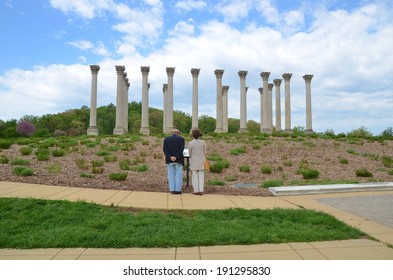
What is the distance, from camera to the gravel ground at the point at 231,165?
44.9ft

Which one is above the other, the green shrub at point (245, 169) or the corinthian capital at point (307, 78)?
the corinthian capital at point (307, 78)

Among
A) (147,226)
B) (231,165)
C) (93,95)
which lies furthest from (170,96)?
(147,226)

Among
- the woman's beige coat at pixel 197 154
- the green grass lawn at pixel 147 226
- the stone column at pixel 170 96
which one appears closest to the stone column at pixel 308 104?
the stone column at pixel 170 96

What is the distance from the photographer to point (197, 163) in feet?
39.2

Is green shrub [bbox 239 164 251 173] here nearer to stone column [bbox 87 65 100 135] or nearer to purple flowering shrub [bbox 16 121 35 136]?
stone column [bbox 87 65 100 135]

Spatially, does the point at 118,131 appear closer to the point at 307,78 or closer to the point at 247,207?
the point at 307,78

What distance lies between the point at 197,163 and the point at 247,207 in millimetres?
2905

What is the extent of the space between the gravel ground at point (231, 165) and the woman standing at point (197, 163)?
1.05 meters

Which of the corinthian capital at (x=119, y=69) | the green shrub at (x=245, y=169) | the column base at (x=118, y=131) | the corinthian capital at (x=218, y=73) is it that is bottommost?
the green shrub at (x=245, y=169)

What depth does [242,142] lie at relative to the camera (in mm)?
30938

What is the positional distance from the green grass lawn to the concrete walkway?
0.78 ft

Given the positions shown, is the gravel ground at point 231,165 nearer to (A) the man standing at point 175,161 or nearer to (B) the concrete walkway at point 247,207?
(A) the man standing at point 175,161

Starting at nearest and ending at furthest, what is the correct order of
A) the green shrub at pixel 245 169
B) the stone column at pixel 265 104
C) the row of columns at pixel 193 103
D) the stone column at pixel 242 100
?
the green shrub at pixel 245 169 → the row of columns at pixel 193 103 → the stone column at pixel 242 100 → the stone column at pixel 265 104

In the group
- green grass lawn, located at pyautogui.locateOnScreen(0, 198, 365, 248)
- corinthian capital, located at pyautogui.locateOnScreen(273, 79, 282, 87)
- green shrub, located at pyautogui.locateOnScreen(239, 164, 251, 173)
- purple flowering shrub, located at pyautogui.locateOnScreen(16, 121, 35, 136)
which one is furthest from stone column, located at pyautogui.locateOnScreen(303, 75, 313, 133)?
purple flowering shrub, located at pyautogui.locateOnScreen(16, 121, 35, 136)
